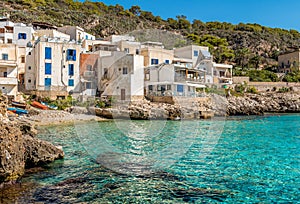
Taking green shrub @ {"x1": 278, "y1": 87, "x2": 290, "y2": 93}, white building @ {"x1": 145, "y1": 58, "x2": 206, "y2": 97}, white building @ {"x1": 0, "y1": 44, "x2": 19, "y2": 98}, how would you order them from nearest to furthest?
white building @ {"x1": 0, "y1": 44, "x2": 19, "y2": 98} → white building @ {"x1": 145, "y1": 58, "x2": 206, "y2": 97} → green shrub @ {"x1": 278, "y1": 87, "x2": 290, "y2": 93}

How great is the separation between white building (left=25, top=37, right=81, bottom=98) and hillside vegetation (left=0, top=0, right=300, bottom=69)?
27.4m

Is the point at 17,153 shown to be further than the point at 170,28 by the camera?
No

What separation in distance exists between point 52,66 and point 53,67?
0.57 feet

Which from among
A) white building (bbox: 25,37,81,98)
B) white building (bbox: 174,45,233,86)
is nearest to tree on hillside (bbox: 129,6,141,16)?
white building (bbox: 174,45,233,86)

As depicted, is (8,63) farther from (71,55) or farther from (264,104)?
(264,104)

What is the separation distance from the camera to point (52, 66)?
121 feet

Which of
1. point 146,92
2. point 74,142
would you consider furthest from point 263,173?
point 146,92

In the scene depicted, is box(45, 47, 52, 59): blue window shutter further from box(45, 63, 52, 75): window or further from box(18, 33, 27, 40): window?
box(18, 33, 27, 40): window

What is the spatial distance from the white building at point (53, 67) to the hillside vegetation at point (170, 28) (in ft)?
89.8

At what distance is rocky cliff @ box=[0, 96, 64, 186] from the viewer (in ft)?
29.5

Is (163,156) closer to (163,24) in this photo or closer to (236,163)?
(236,163)

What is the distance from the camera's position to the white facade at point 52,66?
36.2 meters

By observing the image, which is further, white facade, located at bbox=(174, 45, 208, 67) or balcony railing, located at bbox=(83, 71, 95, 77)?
white facade, located at bbox=(174, 45, 208, 67)

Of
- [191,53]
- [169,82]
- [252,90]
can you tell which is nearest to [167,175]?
[169,82]
